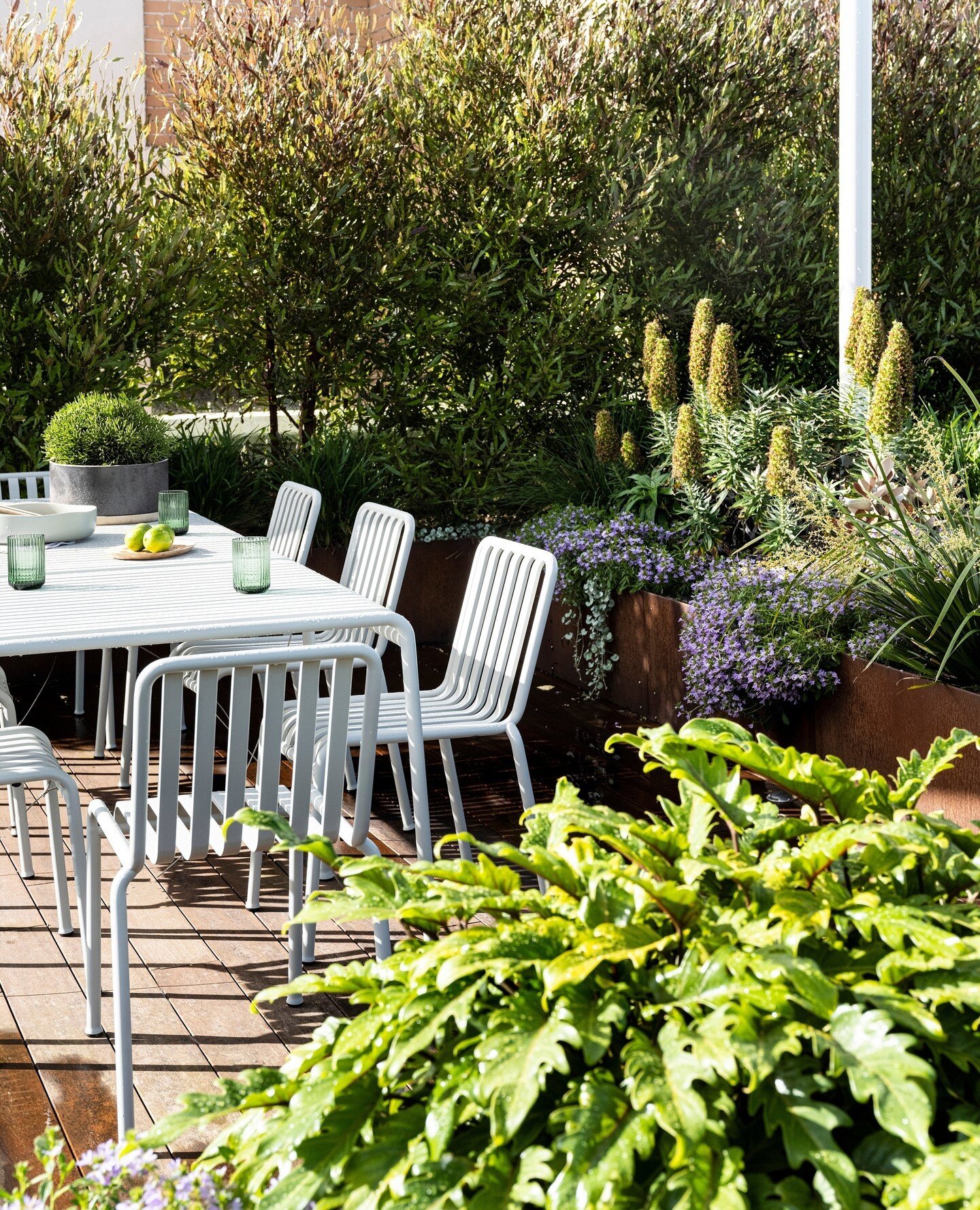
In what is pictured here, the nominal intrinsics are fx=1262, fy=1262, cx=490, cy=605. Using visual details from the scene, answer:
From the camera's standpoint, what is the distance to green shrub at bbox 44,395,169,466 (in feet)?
13.8

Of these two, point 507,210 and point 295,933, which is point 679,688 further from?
point 507,210

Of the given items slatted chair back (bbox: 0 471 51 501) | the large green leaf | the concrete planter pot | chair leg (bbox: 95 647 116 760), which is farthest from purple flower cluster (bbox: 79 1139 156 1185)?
slatted chair back (bbox: 0 471 51 501)

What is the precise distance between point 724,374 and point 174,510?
2.31 metres

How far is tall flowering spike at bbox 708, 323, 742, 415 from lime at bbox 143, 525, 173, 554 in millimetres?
2433

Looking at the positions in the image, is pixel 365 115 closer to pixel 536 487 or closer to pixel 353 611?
pixel 536 487

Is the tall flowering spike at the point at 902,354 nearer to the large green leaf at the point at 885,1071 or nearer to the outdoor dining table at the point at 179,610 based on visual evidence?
the outdoor dining table at the point at 179,610

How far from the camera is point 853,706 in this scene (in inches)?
163

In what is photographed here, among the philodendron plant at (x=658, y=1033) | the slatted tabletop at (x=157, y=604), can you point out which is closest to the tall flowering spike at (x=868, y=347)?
the slatted tabletop at (x=157, y=604)

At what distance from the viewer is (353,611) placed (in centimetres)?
305

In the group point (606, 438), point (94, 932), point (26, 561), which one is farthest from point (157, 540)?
point (606, 438)

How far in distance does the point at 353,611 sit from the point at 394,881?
170 centimetres

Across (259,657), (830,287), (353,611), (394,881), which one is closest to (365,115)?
(830,287)

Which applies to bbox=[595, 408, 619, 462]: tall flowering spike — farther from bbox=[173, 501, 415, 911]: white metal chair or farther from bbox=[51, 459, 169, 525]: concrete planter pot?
bbox=[51, 459, 169, 525]: concrete planter pot

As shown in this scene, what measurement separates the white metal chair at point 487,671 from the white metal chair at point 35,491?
1.89m
